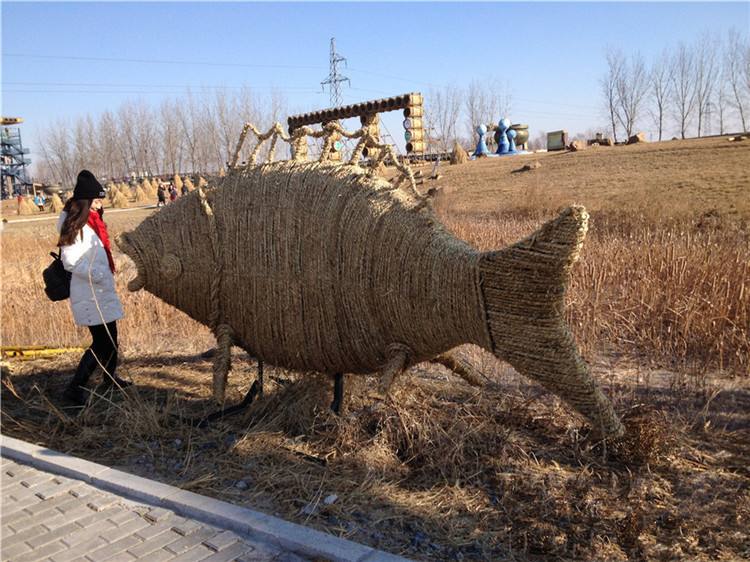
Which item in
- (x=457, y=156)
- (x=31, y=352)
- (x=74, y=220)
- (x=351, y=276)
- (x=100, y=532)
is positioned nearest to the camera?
(x=100, y=532)

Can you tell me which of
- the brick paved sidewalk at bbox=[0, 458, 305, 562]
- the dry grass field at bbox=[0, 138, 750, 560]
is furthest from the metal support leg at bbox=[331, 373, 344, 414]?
the brick paved sidewalk at bbox=[0, 458, 305, 562]

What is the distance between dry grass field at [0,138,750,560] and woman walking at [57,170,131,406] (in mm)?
558

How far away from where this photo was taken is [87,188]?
4.78 meters

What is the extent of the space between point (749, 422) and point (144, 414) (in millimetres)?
3936

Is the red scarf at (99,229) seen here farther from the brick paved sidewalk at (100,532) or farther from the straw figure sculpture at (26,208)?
the straw figure sculpture at (26,208)

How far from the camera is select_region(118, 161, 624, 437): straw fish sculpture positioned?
114 inches

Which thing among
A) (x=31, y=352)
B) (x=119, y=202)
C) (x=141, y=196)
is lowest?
(x=31, y=352)

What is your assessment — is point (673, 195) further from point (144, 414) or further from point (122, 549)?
point (122, 549)

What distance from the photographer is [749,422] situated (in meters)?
4.16

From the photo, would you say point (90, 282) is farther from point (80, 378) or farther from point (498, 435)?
point (498, 435)

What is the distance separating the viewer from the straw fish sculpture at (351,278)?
9.52 feet

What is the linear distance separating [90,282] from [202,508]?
2247 mm

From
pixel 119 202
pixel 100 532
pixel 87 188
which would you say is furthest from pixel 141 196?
pixel 100 532

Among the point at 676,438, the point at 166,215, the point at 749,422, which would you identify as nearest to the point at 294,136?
the point at 166,215
